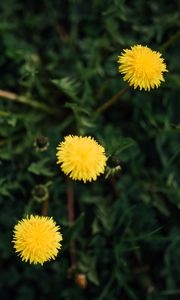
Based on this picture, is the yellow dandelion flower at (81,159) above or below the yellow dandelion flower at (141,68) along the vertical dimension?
below

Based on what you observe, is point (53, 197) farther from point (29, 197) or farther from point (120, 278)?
point (120, 278)

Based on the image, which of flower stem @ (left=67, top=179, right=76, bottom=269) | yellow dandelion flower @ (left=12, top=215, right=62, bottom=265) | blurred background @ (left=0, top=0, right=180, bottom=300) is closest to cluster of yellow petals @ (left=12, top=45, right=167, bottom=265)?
yellow dandelion flower @ (left=12, top=215, right=62, bottom=265)

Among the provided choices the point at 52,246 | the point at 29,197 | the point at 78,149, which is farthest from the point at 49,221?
the point at 29,197

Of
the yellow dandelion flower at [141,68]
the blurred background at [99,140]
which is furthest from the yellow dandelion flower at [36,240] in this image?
the yellow dandelion flower at [141,68]

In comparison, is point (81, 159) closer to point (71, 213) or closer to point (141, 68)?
point (141, 68)

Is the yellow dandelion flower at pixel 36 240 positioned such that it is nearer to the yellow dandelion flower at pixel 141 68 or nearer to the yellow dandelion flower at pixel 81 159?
the yellow dandelion flower at pixel 81 159

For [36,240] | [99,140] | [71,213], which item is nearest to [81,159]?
[36,240]
